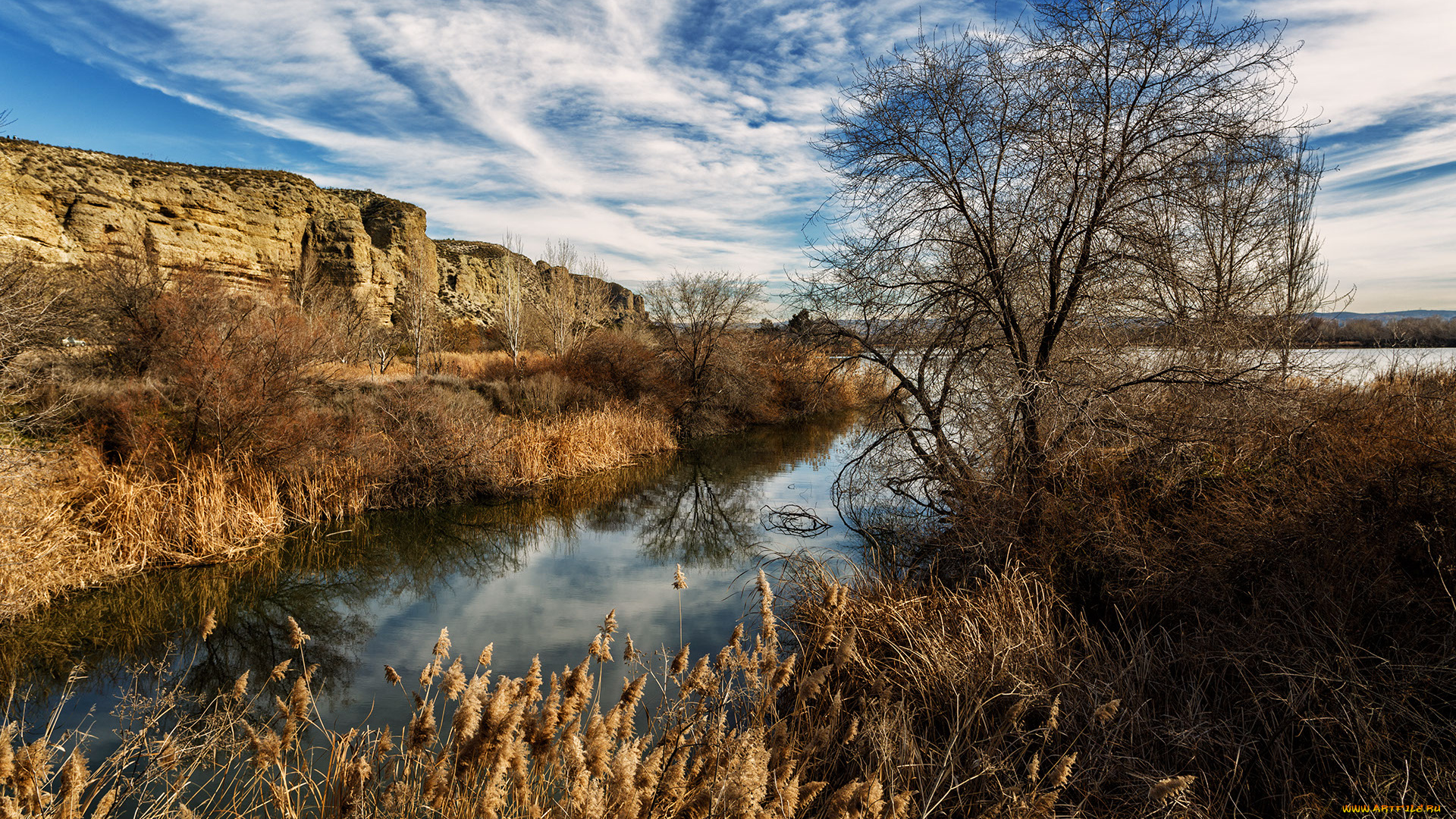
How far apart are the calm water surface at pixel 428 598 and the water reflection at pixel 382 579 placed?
28 mm

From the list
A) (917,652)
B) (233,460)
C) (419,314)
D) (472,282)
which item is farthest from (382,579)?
(472,282)

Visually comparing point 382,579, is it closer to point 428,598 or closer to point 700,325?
point 428,598

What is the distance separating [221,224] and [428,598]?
29.2m

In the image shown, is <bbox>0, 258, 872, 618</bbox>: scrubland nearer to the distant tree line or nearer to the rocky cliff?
the rocky cliff

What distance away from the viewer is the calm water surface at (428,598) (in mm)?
6902

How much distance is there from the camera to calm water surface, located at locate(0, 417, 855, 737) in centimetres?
690

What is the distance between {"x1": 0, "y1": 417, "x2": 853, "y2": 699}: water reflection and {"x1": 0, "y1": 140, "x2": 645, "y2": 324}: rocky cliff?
35.9 ft

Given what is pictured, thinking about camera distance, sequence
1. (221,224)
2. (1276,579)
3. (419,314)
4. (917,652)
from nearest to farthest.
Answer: (1276,579) < (917,652) < (419,314) < (221,224)

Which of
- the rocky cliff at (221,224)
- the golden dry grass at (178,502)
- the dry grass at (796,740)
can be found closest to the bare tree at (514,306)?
the rocky cliff at (221,224)

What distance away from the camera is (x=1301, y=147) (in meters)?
12.2

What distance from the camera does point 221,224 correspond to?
96.3 feet

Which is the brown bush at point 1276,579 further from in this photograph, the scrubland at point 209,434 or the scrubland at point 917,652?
the scrubland at point 209,434

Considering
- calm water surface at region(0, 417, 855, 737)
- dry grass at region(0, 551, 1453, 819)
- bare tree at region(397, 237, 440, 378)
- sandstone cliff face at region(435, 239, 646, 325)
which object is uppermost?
sandstone cliff face at region(435, 239, 646, 325)

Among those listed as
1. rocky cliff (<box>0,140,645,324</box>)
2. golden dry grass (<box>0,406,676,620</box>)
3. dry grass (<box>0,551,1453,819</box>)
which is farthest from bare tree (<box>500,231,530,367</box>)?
dry grass (<box>0,551,1453,819</box>)
